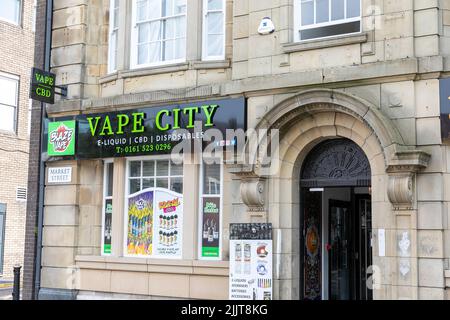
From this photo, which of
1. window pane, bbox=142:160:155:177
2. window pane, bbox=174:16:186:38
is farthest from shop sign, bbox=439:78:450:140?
window pane, bbox=142:160:155:177

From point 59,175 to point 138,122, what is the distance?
7.78ft

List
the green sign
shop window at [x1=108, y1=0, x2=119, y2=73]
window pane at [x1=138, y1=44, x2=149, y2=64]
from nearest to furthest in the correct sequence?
window pane at [x1=138, y1=44, x2=149, y2=64]
the green sign
shop window at [x1=108, y1=0, x2=119, y2=73]

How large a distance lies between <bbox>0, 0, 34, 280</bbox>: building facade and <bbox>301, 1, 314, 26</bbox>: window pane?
14.0 metres

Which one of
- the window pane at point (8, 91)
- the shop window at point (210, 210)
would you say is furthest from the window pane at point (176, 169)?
the window pane at point (8, 91)

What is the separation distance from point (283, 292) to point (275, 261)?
0.52 metres

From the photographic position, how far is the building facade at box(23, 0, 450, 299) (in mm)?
9055

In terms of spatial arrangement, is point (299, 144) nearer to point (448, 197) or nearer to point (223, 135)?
point (223, 135)

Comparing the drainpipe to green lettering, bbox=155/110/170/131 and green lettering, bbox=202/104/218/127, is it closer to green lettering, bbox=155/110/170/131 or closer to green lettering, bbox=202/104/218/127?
green lettering, bbox=155/110/170/131

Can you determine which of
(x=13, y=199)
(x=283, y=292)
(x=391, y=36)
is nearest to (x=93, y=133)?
(x=283, y=292)

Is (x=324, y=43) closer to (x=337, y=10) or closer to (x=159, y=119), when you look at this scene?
(x=337, y=10)

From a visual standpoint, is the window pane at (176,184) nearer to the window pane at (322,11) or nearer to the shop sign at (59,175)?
the shop sign at (59,175)

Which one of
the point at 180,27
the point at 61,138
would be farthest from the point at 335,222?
the point at 61,138

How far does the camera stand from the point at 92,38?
1322 cm

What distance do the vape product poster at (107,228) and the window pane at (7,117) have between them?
10.3 meters
